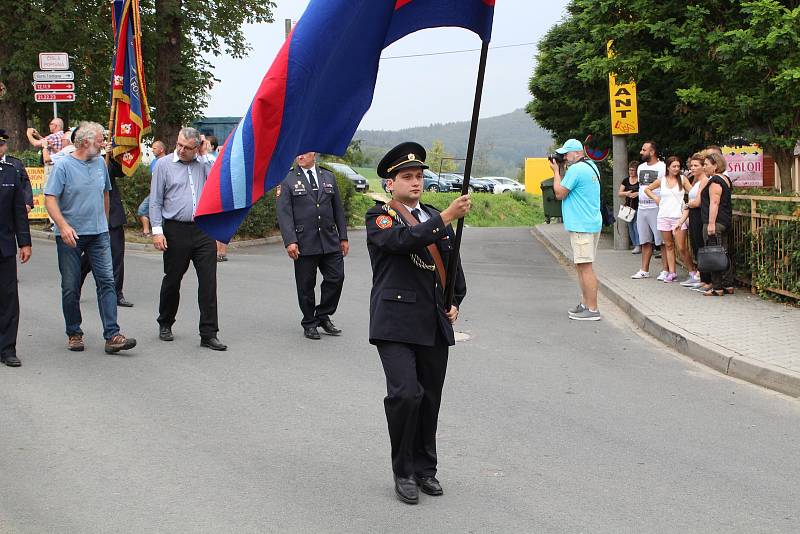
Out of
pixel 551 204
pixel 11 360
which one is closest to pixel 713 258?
pixel 11 360

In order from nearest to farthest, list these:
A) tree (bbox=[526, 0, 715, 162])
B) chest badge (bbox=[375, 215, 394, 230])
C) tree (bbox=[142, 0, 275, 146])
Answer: chest badge (bbox=[375, 215, 394, 230]) → tree (bbox=[526, 0, 715, 162]) → tree (bbox=[142, 0, 275, 146])

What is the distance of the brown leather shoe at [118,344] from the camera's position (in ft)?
28.9

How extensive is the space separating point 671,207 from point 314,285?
632 cm

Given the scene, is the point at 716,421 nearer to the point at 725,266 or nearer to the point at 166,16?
the point at 725,266

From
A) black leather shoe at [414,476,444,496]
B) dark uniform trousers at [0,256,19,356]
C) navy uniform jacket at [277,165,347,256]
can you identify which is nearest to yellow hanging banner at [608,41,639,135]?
navy uniform jacket at [277,165,347,256]

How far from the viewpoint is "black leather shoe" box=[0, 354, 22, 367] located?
8.38 meters

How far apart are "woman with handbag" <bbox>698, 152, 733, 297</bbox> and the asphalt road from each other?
8.08ft

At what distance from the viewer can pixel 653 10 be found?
1480 cm

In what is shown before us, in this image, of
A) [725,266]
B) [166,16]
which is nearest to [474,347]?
[725,266]

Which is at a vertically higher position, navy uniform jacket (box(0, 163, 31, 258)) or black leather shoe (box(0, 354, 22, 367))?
navy uniform jacket (box(0, 163, 31, 258))

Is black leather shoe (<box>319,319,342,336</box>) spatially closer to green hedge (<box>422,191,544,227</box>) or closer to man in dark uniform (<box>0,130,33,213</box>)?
man in dark uniform (<box>0,130,33,213</box>)

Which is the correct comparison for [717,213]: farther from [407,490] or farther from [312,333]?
[407,490]

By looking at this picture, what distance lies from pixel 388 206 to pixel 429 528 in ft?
5.50

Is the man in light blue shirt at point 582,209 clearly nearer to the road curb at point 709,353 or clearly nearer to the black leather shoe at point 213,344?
the road curb at point 709,353
